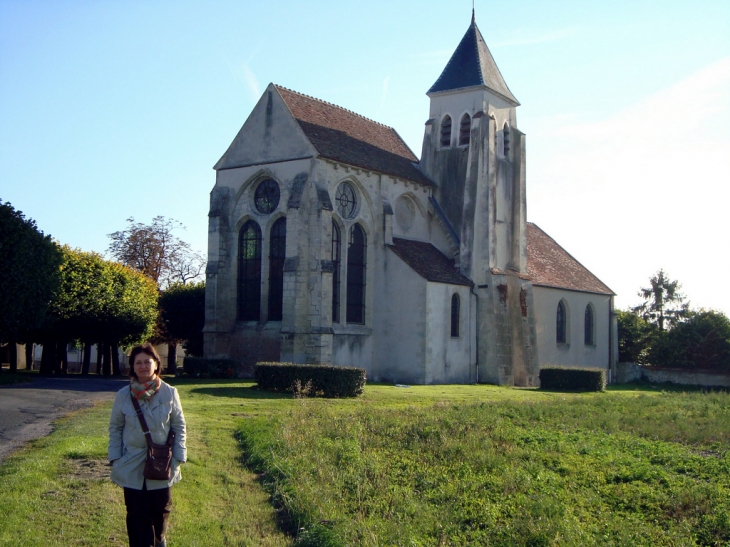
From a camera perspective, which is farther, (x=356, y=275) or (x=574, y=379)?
(x=356, y=275)

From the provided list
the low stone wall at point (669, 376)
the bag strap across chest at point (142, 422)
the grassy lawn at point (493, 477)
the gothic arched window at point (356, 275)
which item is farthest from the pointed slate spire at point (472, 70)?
the bag strap across chest at point (142, 422)

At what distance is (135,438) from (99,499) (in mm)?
2794

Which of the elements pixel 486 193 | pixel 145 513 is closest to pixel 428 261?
pixel 486 193

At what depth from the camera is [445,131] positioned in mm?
38188

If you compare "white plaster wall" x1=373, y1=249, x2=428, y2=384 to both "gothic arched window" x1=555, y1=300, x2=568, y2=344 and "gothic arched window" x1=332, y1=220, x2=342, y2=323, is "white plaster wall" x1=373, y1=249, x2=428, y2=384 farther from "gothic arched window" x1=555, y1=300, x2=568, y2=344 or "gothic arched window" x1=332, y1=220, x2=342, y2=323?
"gothic arched window" x1=555, y1=300, x2=568, y2=344

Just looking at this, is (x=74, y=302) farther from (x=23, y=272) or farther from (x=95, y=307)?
(x=23, y=272)

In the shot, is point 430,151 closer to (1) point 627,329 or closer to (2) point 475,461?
(1) point 627,329

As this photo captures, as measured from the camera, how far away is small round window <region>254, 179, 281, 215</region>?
3188 cm

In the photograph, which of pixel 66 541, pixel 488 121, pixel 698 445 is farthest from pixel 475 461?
pixel 488 121

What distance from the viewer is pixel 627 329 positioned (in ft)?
155

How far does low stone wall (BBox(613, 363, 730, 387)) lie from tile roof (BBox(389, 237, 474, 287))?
47.0 feet

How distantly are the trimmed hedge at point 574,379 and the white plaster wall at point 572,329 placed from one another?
7164 mm

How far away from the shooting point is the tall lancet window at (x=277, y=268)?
31578 millimetres

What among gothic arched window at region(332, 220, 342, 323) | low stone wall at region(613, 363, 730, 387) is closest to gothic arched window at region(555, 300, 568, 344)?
low stone wall at region(613, 363, 730, 387)
